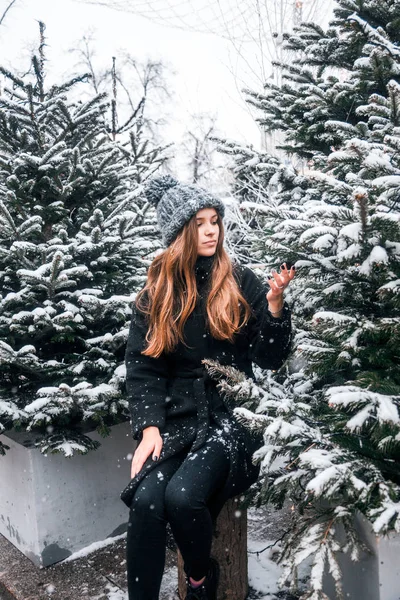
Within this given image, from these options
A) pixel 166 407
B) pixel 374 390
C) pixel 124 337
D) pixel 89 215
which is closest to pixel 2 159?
pixel 89 215

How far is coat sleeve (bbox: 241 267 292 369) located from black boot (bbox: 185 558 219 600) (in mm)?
982

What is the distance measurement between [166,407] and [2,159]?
2060mm

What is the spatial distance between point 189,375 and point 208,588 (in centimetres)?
96

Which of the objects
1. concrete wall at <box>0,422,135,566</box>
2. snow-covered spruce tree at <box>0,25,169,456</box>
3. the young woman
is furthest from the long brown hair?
concrete wall at <box>0,422,135,566</box>

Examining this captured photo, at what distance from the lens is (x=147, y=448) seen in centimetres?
236

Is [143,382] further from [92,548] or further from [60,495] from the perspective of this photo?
[92,548]

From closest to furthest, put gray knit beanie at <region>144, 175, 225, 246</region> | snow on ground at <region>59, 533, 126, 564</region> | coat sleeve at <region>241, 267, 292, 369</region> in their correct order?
coat sleeve at <region>241, 267, 292, 369</region>, gray knit beanie at <region>144, 175, 225, 246</region>, snow on ground at <region>59, 533, 126, 564</region>

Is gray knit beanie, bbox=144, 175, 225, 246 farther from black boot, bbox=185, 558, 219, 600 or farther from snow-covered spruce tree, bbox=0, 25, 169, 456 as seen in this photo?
black boot, bbox=185, 558, 219, 600

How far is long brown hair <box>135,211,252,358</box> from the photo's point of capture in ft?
8.29

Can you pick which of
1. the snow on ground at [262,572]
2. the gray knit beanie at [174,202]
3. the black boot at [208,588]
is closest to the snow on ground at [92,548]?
the snow on ground at [262,572]

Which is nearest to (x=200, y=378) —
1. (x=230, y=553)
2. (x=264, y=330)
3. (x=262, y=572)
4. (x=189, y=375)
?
(x=189, y=375)

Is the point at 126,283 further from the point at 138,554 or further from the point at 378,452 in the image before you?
the point at 378,452

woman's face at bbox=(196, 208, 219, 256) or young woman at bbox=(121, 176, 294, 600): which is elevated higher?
woman's face at bbox=(196, 208, 219, 256)

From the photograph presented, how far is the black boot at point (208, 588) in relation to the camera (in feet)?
7.46
